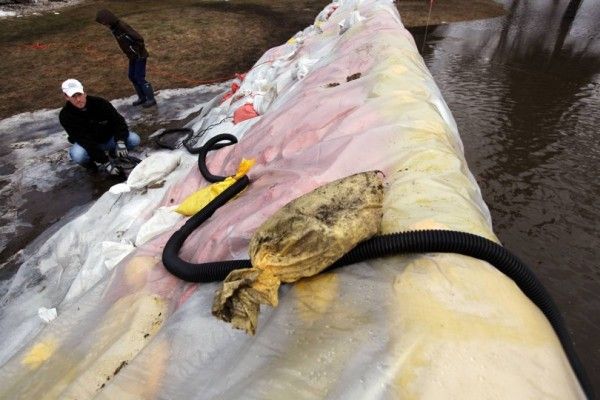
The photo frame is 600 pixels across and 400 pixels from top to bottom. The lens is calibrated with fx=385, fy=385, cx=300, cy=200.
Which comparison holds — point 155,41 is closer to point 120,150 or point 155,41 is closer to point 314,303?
point 120,150

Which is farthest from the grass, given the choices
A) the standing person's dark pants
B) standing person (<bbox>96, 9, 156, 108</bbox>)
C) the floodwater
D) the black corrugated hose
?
the black corrugated hose

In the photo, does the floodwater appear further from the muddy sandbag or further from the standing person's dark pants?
the standing person's dark pants

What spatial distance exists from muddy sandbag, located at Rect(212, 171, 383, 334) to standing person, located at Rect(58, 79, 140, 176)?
3364 millimetres

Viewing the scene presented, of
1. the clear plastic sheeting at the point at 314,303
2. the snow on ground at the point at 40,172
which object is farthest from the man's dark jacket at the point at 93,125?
the clear plastic sheeting at the point at 314,303

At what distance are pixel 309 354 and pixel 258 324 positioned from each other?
10.7 inches

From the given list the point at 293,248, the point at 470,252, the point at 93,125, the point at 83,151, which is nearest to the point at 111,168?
the point at 83,151

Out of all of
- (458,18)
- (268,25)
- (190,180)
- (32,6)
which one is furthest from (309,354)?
(32,6)

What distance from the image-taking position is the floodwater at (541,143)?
9.37ft

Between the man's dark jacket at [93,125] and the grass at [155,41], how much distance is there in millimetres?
2783

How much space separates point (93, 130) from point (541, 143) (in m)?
5.15

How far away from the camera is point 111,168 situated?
4266 mm

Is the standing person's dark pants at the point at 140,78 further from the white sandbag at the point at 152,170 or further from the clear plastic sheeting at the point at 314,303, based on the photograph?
the clear plastic sheeting at the point at 314,303

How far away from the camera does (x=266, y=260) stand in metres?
1.34

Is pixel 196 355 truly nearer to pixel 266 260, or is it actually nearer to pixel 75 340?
pixel 266 260
